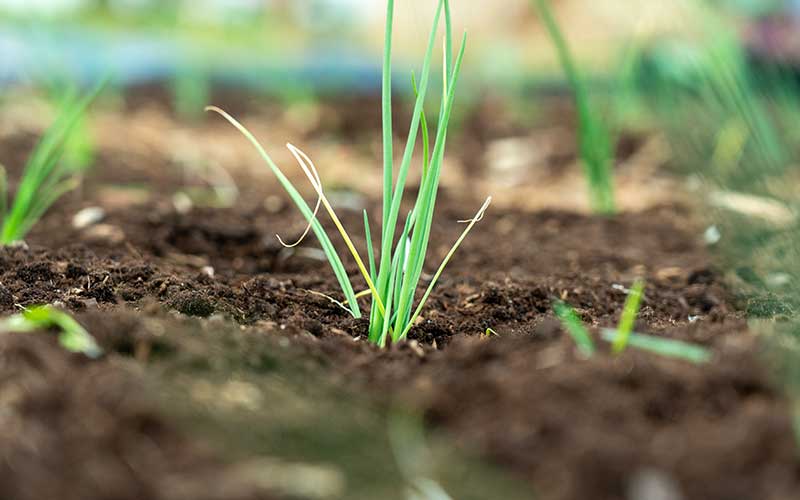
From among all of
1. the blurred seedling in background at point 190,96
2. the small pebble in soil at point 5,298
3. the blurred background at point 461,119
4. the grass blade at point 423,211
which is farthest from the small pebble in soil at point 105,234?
the blurred seedling in background at point 190,96

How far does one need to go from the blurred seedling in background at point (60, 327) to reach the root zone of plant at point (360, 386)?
17 mm

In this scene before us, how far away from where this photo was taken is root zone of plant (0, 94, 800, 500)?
27.0 inches

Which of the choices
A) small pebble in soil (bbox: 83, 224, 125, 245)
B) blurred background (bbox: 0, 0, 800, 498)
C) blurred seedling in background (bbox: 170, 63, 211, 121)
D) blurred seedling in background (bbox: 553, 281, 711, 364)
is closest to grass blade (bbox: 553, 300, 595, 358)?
blurred seedling in background (bbox: 553, 281, 711, 364)

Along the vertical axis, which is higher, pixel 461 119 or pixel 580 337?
pixel 580 337

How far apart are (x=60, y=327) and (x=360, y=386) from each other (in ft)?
1.18

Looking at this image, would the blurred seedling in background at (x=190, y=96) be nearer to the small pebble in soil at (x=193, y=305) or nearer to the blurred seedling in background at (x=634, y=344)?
the small pebble in soil at (x=193, y=305)

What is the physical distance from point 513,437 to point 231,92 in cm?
387

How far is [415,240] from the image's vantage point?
109 cm

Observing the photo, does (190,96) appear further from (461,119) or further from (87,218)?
(87,218)

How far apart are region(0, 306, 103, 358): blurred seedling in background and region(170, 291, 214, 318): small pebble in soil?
0.23m

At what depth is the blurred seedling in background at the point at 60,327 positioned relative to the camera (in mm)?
895

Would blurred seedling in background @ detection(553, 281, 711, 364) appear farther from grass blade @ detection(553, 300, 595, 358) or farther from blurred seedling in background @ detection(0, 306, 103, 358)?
blurred seedling in background @ detection(0, 306, 103, 358)

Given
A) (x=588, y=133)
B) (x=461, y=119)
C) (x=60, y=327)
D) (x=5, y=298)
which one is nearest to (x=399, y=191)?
(x=60, y=327)

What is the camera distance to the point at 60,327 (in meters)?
0.97
